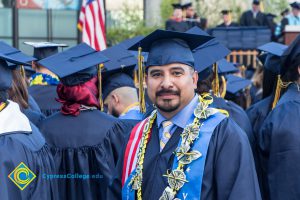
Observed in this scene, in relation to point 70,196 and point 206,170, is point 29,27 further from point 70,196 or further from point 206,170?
point 206,170

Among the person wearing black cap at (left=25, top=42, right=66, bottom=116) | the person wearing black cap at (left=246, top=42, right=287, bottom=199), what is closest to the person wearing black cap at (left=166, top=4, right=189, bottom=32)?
the person wearing black cap at (left=25, top=42, right=66, bottom=116)

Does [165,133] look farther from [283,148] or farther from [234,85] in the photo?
[234,85]

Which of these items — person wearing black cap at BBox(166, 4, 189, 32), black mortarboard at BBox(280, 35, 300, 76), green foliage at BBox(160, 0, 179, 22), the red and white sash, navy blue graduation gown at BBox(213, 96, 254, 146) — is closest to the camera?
the red and white sash

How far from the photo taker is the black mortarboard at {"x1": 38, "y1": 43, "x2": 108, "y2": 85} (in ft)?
22.1

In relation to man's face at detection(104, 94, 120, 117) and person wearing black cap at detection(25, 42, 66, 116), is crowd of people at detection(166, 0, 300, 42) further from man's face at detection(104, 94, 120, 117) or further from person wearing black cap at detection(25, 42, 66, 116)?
man's face at detection(104, 94, 120, 117)

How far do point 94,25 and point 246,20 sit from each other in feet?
31.2

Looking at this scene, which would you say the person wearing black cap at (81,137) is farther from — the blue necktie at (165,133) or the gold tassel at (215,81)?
the blue necktie at (165,133)

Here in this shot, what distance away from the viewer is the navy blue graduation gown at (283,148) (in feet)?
20.0

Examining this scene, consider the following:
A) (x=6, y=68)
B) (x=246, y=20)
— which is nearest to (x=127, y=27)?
(x=246, y=20)

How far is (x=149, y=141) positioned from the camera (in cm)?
516

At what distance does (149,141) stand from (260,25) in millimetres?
16008

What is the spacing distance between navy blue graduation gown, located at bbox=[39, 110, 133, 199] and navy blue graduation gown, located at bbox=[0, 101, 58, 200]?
1.17 metres

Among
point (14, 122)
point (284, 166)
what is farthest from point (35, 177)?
point (284, 166)

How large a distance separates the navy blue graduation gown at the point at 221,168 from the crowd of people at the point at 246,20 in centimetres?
1345
